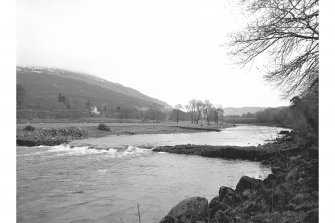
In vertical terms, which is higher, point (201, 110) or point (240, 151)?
point (201, 110)

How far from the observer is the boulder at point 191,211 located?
7.39 metres

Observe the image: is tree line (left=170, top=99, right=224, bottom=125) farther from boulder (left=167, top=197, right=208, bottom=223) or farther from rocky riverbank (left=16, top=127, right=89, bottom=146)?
boulder (left=167, top=197, right=208, bottom=223)

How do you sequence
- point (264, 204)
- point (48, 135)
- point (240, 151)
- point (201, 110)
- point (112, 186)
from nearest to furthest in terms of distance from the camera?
point (264, 204) → point (112, 186) → point (240, 151) → point (48, 135) → point (201, 110)

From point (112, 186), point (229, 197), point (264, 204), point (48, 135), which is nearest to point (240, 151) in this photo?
point (112, 186)

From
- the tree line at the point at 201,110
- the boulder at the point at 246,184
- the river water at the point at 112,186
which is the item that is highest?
the tree line at the point at 201,110

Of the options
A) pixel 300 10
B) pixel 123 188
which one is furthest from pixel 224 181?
pixel 300 10

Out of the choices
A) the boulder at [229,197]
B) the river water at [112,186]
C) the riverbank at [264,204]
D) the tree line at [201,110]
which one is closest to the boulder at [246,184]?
the riverbank at [264,204]

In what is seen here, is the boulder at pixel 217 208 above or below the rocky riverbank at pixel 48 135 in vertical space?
above

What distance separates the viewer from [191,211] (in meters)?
7.61

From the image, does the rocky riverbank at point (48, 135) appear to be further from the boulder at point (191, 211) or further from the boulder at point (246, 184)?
the boulder at point (191, 211)

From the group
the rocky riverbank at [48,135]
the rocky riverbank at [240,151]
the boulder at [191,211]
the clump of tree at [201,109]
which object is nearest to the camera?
the boulder at [191,211]

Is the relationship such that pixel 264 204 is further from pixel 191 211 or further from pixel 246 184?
pixel 246 184

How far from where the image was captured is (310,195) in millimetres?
5855

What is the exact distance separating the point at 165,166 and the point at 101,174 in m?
5.18
